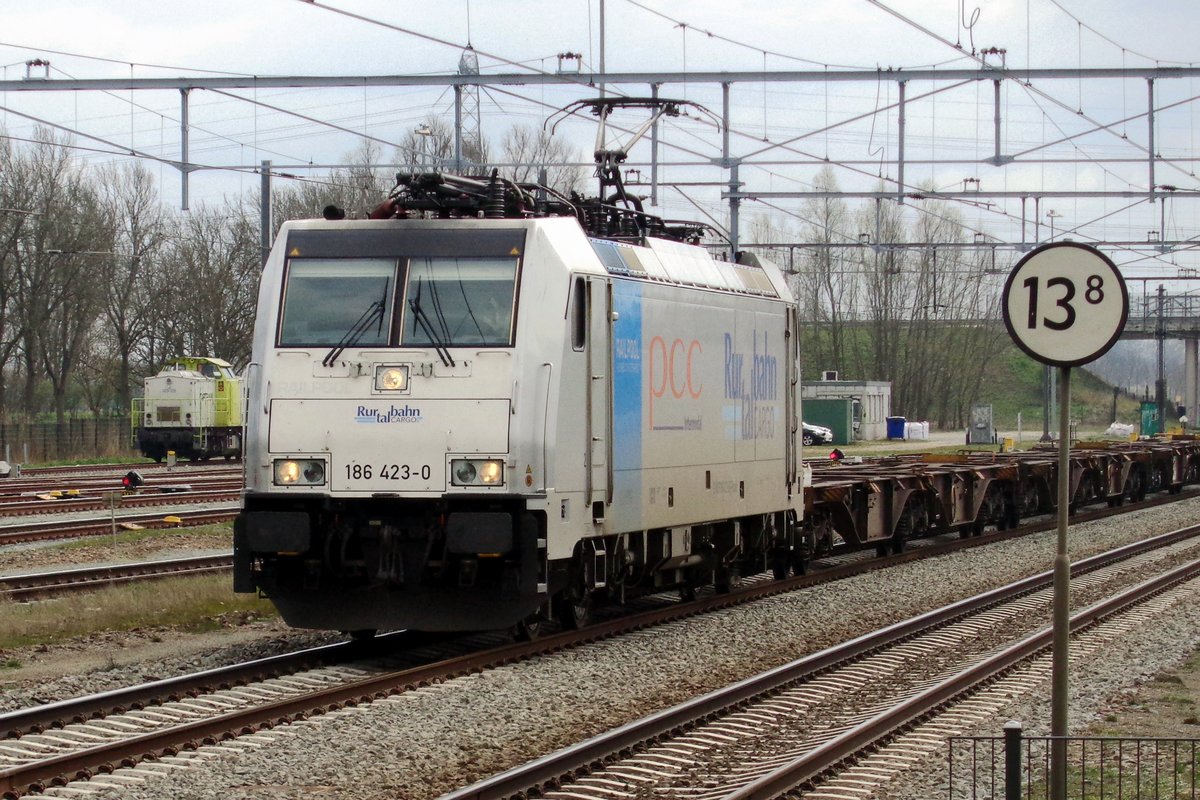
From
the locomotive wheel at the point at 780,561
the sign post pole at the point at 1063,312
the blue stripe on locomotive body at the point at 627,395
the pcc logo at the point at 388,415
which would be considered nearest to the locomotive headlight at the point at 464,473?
the pcc logo at the point at 388,415

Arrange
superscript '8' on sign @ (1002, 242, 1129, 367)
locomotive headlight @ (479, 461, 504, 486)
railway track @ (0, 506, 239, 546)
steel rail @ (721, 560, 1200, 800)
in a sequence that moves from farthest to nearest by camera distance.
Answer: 1. railway track @ (0, 506, 239, 546)
2. locomotive headlight @ (479, 461, 504, 486)
3. steel rail @ (721, 560, 1200, 800)
4. superscript '8' on sign @ (1002, 242, 1129, 367)


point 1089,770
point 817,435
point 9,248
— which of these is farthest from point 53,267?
point 1089,770

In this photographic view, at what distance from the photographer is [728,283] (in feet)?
54.4

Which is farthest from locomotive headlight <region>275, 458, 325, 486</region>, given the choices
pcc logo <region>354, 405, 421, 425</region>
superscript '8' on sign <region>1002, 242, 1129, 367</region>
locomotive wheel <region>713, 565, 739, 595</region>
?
superscript '8' on sign <region>1002, 242, 1129, 367</region>

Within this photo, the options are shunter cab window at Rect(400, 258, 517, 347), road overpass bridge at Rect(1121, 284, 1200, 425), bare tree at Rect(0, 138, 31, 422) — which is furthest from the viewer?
road overpass bridge at Rect(1121, 284, 1200, 425)

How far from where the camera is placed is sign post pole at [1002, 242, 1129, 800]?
6824 millimetres

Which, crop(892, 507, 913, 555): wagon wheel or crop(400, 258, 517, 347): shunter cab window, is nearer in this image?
crop(400, 258, 517, 347): shunter cab window

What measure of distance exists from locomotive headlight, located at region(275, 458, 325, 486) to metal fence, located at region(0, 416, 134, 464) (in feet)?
129

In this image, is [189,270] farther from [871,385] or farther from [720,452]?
[720,452]

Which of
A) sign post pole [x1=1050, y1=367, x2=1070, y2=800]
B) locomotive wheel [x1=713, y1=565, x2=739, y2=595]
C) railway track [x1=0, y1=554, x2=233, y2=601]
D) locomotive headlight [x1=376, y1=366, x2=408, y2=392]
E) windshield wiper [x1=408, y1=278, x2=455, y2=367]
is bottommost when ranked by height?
railway track [x1=0, y1=554, x2=233, y2=601]

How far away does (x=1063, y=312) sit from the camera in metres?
6.93

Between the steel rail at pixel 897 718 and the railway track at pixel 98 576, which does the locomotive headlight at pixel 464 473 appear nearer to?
the steel rail at pixel 897 718

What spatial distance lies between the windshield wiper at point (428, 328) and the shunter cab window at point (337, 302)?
201 mm

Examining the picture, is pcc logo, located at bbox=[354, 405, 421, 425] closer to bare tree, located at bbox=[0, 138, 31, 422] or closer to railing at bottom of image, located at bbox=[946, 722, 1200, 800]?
railing at bottom of image, located at bbox=[946, 722, 1200, 800]
